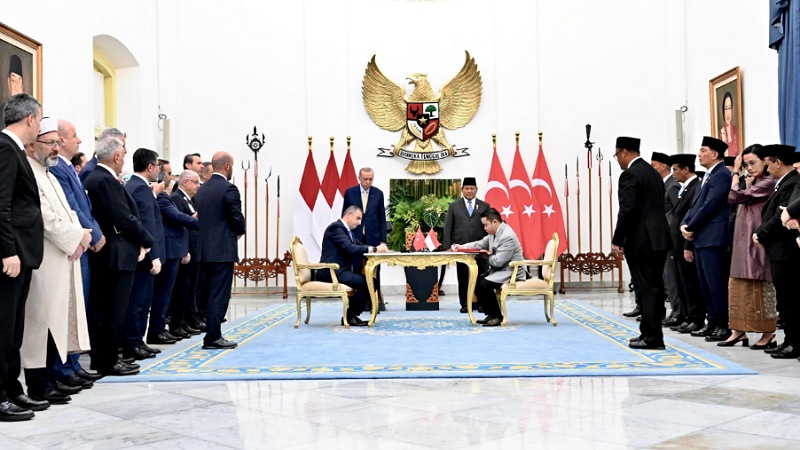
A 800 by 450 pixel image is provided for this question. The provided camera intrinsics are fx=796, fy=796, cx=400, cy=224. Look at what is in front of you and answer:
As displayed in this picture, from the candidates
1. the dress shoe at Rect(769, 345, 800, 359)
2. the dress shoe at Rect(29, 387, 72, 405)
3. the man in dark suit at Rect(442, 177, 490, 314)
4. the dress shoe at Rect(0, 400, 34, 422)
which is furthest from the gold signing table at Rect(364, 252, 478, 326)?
the dress shoe at Rect(0, 400, 34, 422)

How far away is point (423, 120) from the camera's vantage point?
1238cm

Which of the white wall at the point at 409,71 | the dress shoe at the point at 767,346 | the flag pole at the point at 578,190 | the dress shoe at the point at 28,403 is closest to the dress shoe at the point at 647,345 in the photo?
the dress shoe at the point at 767,346

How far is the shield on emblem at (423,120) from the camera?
40.6 feet

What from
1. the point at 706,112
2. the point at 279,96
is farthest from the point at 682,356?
the point at 279,96

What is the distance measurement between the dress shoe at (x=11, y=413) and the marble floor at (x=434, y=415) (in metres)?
0.06

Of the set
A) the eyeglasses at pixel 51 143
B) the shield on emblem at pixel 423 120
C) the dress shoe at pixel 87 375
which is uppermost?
the shield on emblem at pixel 423 120

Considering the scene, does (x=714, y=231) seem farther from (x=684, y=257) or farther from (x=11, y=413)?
(x=11, y=413)

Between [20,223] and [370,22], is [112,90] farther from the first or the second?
[20,223]

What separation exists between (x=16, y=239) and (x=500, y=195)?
8598mm

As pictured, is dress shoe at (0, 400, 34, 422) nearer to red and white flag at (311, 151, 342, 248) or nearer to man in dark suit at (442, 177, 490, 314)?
man in dark suit at (442, 177, 490, 314)

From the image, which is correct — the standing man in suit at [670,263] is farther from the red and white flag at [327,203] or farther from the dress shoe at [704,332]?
the red and white flag at [327,203]

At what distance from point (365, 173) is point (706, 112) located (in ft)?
16.9

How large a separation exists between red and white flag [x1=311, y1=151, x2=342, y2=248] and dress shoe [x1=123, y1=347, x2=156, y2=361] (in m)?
5.76

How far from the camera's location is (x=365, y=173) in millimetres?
9305
